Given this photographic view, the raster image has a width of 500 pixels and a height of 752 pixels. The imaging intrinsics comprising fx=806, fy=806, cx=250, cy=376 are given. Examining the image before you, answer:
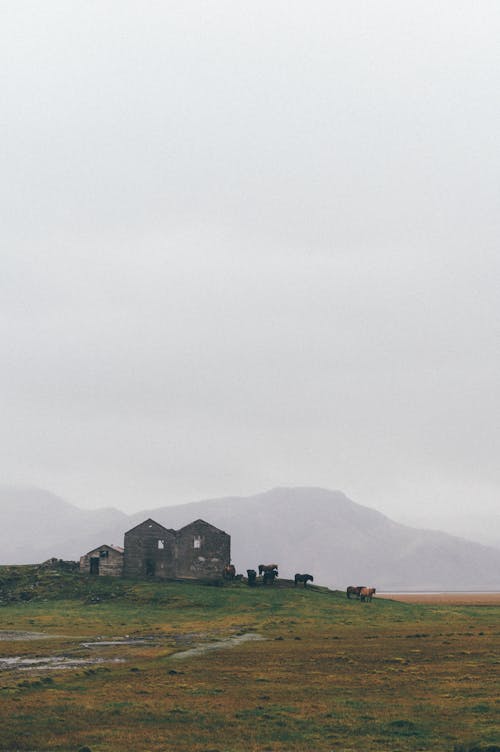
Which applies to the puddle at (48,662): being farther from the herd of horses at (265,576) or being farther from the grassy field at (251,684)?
the herd of horses at (265,576)

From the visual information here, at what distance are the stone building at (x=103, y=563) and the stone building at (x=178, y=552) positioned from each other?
1056 millimetres

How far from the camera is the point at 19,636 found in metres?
62.8

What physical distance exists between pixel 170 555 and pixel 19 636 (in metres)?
55.4

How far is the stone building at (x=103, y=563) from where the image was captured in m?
116

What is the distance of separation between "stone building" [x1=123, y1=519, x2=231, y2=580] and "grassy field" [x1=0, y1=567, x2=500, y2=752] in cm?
3624

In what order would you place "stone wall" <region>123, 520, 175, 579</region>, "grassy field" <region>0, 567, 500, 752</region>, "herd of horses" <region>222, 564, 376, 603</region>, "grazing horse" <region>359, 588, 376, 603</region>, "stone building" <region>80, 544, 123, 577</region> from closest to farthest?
"grassy field" <region>0, 567, 500, 752</region>, "grazing horse" <region>359, 588, 376, 603</region>, "herd of horses" <region>222, 564, 376, 603</region>, "stone building" <region>80, 544, 123, 577</region>, "stone wall" <region>123, 520, 175, 579</region>

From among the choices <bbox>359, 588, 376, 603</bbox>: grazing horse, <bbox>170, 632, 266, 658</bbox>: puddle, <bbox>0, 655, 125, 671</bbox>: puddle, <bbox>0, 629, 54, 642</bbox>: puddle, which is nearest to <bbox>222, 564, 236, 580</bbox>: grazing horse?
<bbox>359, 588, 376, 603</bbox>: grazing horse

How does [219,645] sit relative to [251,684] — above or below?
above

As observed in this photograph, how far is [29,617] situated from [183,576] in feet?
118

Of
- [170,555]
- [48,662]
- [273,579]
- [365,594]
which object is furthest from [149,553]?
[48,662]

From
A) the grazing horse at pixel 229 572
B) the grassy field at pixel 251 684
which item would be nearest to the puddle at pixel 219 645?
the grassy field at pixel 251 684

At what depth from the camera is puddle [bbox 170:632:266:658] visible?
1875 inches

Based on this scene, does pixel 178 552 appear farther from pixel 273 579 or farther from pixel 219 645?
pixel 219 645

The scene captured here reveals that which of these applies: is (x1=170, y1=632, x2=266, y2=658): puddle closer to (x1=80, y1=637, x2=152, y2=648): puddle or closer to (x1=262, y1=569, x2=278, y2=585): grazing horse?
(x1=80, y1=637, x2=152, y2=648): puddle
